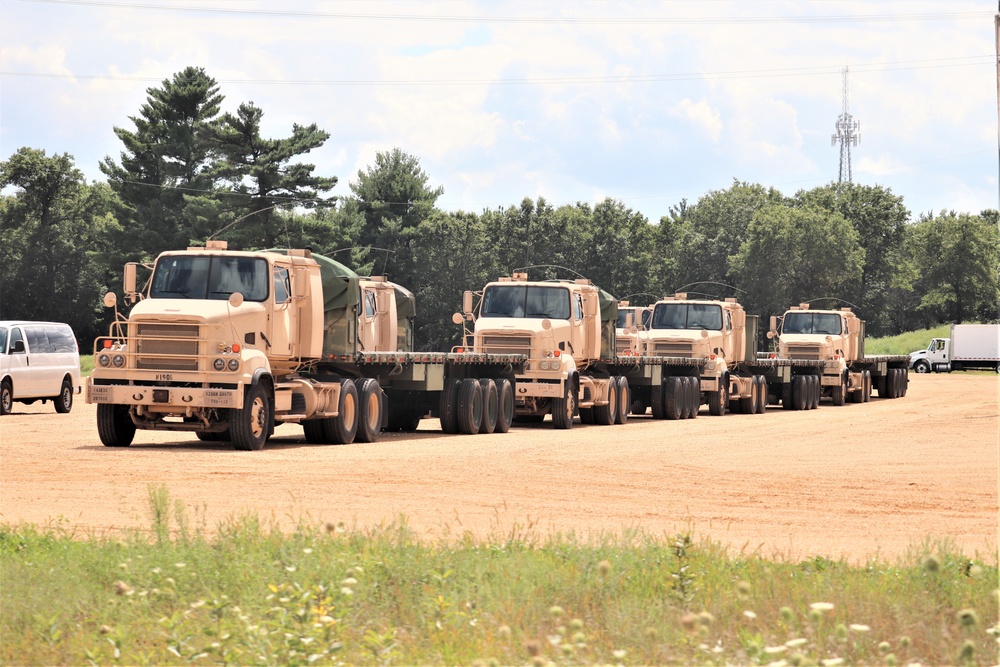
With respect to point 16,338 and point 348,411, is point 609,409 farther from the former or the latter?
point 16,338

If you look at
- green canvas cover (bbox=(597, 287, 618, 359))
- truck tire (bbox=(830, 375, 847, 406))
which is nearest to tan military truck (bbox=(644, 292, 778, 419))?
green canvas cover (bbox=(597, 287, 618, 359))

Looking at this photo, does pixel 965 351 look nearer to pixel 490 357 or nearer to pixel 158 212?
pixel 158 212

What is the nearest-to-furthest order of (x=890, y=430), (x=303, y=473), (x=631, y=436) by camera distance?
(x=303, y=473) < (x=631, y=436) < (x=890, y=430)

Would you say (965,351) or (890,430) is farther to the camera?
(965,351)

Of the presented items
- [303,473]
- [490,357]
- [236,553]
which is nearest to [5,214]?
[490,357]

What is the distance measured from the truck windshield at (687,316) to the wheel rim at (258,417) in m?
20.5

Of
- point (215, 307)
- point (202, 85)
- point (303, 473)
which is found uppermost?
point (202, 85)

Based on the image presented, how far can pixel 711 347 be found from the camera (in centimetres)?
4116

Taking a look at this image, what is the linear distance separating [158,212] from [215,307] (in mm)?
59176

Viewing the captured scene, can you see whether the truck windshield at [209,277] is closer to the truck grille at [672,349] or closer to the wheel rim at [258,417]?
the wheel rim at [258,417]

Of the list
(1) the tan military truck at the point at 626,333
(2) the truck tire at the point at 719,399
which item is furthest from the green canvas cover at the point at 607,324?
(2) the truck tire at the point at 719,399

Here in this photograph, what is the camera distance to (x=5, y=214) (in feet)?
315

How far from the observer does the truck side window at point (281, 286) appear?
23531 millimetres

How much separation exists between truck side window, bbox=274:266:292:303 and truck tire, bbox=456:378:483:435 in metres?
5.47
